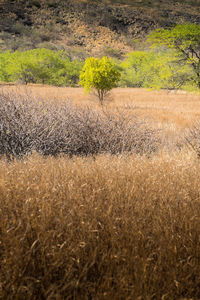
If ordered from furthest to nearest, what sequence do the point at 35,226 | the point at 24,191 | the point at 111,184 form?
the point at 111,184 → the point at 24,191 → the point at 35,226

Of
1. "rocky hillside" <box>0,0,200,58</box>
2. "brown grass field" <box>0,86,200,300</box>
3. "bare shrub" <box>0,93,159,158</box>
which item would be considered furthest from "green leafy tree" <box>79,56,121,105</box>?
"rocky hillside" <box>0,0,200,58</box>

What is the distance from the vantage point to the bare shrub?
5.34m

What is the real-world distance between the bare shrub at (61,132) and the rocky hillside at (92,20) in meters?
66.7

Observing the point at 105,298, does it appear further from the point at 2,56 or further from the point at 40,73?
the point at 2,56

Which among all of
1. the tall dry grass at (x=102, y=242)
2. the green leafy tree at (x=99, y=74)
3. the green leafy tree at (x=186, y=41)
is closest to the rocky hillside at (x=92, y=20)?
the green leafy tree at (x=99, y=74)

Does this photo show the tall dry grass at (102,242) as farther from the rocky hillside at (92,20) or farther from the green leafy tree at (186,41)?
the rocky hillside at (92,20)

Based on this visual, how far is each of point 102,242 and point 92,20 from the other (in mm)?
110107

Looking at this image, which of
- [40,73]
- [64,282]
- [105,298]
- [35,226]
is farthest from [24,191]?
[40,73]

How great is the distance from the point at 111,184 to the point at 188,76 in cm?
949

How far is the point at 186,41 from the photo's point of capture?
10328 millimetres

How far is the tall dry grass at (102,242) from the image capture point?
4.93ft

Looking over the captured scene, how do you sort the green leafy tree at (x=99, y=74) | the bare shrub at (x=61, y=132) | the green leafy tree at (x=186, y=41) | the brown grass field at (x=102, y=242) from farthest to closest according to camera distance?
the green leafy tree at (x=99, y=74) → the green leafy tree at (x=186, y=41) → the bare shrub at (x=61, y=132) → the brown grass field at (x=102, y=242)

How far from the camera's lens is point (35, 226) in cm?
190

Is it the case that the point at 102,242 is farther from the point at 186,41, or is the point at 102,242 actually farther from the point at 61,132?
the point at 186,41
